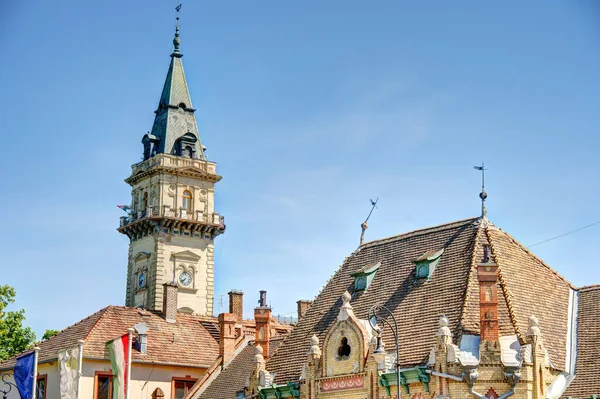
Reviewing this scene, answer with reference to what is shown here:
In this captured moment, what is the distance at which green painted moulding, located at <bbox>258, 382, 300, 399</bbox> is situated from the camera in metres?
47.1

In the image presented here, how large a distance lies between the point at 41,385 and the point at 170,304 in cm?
939

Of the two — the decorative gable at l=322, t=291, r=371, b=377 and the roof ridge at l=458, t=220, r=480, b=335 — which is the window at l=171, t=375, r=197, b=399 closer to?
the decorative gable at l=322, t=291, r=371, b=377

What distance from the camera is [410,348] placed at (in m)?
43.7

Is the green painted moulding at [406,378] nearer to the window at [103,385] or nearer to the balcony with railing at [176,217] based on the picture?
the window at [103,385]

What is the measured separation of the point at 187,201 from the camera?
101 meters

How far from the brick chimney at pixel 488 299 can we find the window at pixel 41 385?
2740 cm

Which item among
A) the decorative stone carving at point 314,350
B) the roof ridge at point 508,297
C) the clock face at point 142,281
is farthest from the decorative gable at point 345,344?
the clock face at point 142,281

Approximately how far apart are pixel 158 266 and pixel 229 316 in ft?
125

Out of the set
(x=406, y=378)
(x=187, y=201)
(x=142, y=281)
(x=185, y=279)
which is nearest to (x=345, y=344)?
(x=406, y=378)

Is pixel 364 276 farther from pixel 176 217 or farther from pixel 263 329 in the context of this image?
pixel 176 217

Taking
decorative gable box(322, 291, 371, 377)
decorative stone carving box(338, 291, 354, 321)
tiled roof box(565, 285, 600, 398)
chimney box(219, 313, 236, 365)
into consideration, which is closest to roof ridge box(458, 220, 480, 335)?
decorative gable box(322, 291, 371, 377)

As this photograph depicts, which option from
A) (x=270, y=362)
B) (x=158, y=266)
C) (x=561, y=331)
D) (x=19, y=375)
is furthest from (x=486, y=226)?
(x=158, y=266)

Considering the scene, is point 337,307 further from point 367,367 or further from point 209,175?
point 209,175

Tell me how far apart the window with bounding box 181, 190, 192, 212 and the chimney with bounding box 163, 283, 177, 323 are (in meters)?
35.8
